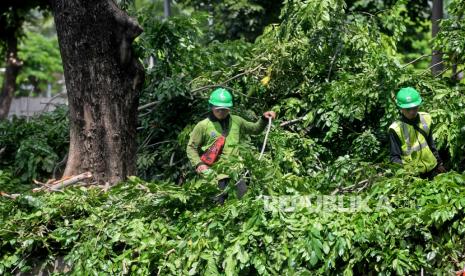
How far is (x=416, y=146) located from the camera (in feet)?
22.6

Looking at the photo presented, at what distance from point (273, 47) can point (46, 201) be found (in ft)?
12.4

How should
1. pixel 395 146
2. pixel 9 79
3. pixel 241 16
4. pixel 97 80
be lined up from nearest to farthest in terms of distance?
pixel 395 146 < pixel 97 80 < pixel 241 16 < pixel 9 79

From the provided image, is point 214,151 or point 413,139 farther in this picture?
point 214,151

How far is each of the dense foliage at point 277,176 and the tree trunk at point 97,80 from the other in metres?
0.61

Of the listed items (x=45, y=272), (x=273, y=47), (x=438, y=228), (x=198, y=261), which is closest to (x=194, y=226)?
(x=198, y=261)

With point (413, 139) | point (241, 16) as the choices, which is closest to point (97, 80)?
point (413, 139)

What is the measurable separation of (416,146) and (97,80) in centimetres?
345

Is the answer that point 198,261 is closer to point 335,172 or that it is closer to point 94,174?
point 335,172

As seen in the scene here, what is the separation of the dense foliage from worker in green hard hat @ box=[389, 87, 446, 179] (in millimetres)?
348

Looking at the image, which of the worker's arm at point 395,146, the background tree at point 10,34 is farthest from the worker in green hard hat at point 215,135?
the background tree at point 10,34

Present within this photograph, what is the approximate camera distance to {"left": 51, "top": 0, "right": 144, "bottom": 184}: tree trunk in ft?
26.2

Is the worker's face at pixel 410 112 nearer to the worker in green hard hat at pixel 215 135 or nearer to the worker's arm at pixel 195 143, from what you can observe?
the worker in green hard hat at pixel 215 135

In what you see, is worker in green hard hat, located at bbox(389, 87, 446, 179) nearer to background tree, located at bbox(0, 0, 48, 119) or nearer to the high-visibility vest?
the high-visibility vest

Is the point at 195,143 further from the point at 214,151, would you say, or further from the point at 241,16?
the point at 241,16
